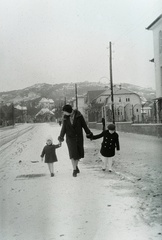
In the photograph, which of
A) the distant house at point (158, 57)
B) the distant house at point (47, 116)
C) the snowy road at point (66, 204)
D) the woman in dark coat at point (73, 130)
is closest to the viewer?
the snowy road at point (66, 204)

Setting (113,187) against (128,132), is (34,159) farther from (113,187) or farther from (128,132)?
(128,132)

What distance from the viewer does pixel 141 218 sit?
4.10m

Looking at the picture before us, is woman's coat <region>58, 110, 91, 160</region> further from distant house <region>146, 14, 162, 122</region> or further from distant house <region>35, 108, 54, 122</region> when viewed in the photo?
distant house <region>146, 14, 162, 122</region>

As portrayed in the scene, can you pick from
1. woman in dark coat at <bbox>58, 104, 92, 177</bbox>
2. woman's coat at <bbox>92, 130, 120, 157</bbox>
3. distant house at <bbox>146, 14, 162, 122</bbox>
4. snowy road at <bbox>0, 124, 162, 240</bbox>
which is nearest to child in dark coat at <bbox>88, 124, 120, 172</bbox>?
woman's coat at <bbox>92, 130, 120, 157</bbox>

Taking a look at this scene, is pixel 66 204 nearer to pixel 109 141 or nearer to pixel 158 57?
pixel 109 141

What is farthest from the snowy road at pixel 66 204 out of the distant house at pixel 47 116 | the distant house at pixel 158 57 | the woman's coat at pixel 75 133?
the distant house at pixel 158 57

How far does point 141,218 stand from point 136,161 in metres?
4.40

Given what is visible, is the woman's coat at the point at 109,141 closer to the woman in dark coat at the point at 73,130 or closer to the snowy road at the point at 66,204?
the woman in dark coat at the point at 73,130

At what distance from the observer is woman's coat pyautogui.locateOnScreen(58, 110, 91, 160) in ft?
18.5

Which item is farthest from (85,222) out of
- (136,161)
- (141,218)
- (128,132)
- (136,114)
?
(136,114)

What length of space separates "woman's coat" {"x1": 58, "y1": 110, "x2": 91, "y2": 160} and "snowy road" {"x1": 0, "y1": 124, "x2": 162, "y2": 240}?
289 mm

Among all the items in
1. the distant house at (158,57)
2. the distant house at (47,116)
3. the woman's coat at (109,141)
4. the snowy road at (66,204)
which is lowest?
the snowy road at (66,204)

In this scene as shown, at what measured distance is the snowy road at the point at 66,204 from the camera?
3830mm

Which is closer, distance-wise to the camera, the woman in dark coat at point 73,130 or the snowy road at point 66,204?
the snowy road at point 66,204
